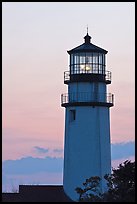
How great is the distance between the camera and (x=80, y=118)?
25.8m

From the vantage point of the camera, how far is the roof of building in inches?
1002

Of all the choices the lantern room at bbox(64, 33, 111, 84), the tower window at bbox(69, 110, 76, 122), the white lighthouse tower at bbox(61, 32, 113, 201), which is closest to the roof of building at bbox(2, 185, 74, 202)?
the white lighthouse tower at bbox(61, 32, 113, 201)

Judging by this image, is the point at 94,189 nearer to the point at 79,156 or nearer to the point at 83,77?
the point at 79,156

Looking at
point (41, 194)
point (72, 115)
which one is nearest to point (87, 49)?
point (72, 115)

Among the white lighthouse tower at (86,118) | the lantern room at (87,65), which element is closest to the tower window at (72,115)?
the white lighthouse tower at (86,118)

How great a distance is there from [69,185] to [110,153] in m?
2.08

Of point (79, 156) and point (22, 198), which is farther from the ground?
point (79, 156)

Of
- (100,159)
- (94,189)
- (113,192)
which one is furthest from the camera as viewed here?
(100,159)

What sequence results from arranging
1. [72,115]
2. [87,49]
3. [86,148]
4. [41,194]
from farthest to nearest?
[87,49] < [72,115] < [41,194] < [86,148]

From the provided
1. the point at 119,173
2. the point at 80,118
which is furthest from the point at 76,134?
the point at 119,173

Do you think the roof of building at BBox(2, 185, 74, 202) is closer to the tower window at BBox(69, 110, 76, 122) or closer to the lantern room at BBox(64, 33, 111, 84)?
the tower window at BBox(69, 110, 76, 122)

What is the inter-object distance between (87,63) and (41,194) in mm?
5645

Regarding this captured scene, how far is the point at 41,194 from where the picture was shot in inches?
1027

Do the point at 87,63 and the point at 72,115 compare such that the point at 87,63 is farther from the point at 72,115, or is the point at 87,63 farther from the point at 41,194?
the point at 41,194
